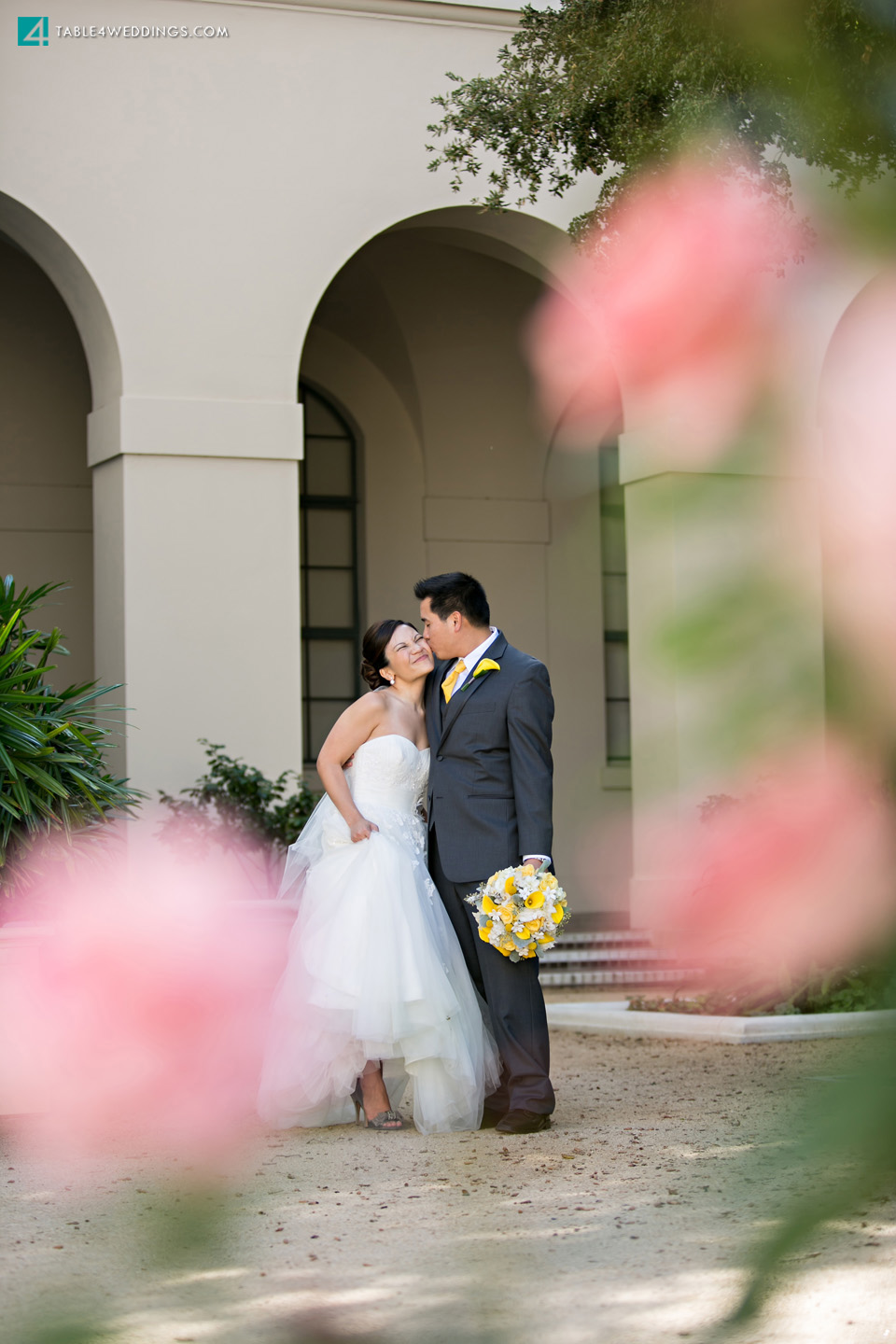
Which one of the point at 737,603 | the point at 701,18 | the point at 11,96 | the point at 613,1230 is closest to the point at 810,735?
the point at 737,603

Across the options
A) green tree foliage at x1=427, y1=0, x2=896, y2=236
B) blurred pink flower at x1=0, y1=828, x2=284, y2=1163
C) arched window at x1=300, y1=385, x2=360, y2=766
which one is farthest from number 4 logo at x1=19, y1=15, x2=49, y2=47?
blurred pink flower at x1=0, y1=828, x2=284, y2=1163

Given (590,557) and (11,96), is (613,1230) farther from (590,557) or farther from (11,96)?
(590,557)

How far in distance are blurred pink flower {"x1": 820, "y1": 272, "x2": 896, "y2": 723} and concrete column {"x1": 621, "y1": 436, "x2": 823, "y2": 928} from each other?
0.02 m

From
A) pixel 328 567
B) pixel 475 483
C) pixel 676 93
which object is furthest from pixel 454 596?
pixel 475 483

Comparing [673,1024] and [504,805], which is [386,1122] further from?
[673,1024]

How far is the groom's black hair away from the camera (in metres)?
5.00

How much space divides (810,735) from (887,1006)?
0.44 feet

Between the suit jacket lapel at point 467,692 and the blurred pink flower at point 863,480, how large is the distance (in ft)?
14.1

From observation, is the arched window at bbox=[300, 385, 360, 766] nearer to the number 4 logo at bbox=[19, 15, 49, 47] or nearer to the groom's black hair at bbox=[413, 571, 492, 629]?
the number 4 logo at bbox=[19, 15, 49, 47]

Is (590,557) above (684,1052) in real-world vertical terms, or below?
above

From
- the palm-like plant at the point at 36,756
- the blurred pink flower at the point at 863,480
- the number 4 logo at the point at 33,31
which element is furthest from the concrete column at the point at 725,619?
the number 4 logo at the point at 33,31

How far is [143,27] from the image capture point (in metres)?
8.01

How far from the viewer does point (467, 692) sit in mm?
4992

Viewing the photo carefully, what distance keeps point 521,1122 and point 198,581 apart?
4065 mm
